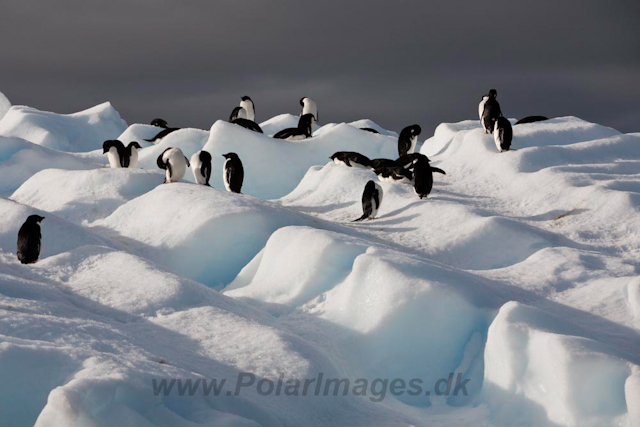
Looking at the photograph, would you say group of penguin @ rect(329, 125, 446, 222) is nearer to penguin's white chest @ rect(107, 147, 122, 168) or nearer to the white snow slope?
the white snow slope

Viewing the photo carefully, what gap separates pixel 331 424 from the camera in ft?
16.7

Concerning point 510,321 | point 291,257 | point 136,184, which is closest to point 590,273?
point 510,321

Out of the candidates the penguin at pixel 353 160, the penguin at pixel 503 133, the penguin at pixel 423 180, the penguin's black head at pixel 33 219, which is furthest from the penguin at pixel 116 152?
the penguin at pixel 503 133

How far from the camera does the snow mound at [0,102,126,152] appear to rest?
25109 mm

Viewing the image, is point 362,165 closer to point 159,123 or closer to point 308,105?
point 308,105

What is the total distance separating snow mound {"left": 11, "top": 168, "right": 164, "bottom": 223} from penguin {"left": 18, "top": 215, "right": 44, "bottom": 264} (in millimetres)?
3483

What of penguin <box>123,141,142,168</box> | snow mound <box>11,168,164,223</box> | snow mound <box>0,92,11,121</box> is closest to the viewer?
snow mound <box>11,168,164,223</box>

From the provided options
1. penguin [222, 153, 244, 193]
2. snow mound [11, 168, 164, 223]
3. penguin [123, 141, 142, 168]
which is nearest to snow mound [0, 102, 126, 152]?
penguin [123, 141, 142, 168]

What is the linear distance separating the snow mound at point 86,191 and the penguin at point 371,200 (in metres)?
3.69

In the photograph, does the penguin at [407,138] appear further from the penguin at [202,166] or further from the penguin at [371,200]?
the penguin at [371,200]

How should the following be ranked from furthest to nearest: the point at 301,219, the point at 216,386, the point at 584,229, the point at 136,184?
1. the point at 136,184
2. the point at 584,229
3. the point at 301,219
4. the point at 216,386

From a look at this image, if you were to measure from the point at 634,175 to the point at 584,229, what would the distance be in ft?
10.3

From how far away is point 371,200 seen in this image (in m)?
11.5

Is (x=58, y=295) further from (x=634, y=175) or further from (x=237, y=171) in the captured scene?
(x=634, y=175)
